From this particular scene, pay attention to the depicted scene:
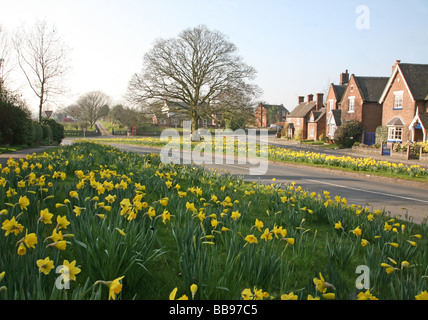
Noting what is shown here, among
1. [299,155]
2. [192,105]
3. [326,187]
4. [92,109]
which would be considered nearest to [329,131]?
[192,105]

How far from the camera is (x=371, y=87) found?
1540 inches

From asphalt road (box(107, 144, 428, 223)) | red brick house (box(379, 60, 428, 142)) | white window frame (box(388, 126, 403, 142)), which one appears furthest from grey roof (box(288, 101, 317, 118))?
asphalt road (box(107, 144, 428, 223))

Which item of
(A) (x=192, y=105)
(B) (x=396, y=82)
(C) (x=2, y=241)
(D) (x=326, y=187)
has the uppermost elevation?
(B) (x=396, y=82)

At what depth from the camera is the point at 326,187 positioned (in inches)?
429

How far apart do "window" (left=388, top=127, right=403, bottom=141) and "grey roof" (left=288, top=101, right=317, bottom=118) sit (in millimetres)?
20638

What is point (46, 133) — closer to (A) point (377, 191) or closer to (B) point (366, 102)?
(A) point (377, 191)

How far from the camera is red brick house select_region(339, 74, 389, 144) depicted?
1489 inches

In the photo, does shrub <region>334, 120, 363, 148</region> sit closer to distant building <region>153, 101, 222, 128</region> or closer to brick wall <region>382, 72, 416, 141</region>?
brick wall <region>382, 72, 416, 141</region>

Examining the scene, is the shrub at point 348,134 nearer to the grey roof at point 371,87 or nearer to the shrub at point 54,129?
the grey roof at point 371,87

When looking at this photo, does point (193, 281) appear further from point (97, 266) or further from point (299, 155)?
point (299, 155)

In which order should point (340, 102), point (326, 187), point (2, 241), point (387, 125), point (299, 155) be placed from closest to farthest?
point (2, 241), point (326, 187), point (299, 155), point (387, 125), point (340, 102)

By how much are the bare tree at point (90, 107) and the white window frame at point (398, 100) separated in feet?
240

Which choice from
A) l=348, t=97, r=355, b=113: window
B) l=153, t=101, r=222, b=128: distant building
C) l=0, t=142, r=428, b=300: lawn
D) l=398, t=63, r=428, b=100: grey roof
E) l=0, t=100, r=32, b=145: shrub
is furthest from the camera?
l=348, t=97, r=355, b=113: window
